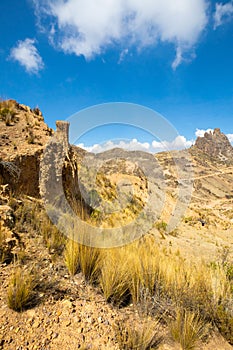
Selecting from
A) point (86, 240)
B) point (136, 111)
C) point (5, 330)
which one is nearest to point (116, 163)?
point (136, 111)

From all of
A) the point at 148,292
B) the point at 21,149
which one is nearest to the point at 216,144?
the point at 21,149

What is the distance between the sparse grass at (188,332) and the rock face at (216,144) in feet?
560

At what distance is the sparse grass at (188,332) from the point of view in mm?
2184

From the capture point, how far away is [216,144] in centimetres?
16412

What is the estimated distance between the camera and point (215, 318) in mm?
2590

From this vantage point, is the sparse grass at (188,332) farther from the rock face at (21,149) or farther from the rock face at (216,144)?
the rock face at (216,144)

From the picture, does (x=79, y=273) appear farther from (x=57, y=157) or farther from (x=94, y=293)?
(x=57, y=157)

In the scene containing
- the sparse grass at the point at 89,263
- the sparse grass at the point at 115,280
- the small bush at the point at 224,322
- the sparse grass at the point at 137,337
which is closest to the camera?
the sparse grass at the point at 137,337

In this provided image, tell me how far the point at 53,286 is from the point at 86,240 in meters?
0.81

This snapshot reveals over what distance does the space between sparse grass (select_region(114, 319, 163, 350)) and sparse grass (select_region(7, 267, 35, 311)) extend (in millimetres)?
994

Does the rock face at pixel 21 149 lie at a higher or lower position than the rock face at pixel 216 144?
lower

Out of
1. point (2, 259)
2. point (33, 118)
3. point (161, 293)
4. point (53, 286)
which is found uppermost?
point (33, 118)

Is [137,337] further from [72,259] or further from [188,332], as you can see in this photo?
[72,259]

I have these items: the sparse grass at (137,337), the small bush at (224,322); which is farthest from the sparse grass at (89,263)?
the small bush at (224,322)
